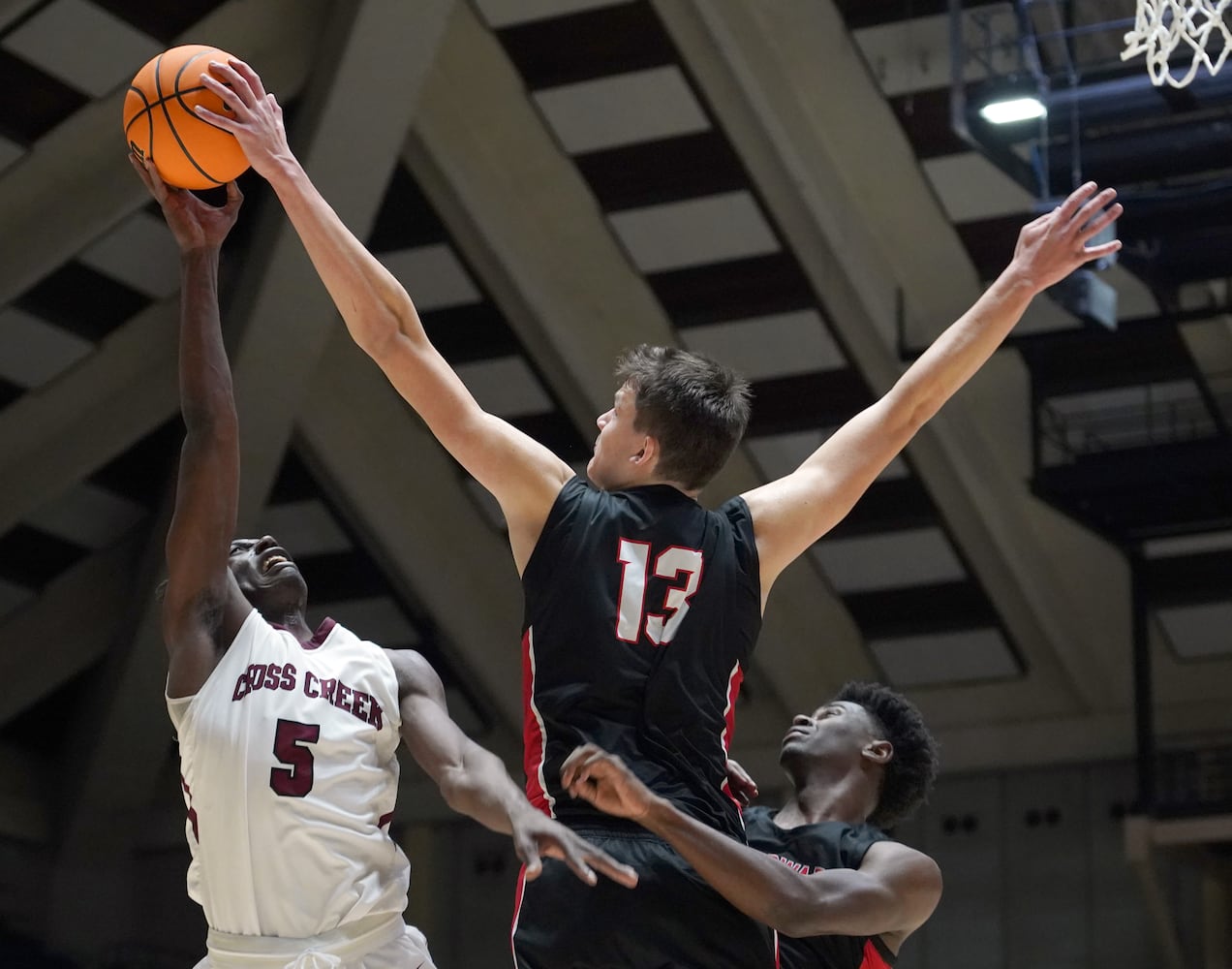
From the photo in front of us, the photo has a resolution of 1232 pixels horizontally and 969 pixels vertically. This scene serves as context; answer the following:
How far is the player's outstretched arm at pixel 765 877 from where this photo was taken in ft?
10.8

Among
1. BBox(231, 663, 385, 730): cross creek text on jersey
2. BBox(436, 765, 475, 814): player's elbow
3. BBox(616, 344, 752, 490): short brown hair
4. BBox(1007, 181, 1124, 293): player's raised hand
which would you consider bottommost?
BBox(436, 765, 475, 814): player's elbow

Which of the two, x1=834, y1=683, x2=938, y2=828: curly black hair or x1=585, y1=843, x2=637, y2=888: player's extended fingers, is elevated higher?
x1=834, y1=683, x2=938, y2=828: curly black hair

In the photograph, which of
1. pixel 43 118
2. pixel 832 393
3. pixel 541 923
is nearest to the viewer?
pixel 541 923

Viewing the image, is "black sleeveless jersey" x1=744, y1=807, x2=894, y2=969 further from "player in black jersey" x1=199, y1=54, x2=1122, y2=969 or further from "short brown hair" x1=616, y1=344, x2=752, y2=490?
"short brown hair" x1=616, y1=344, x2=752, y2=490

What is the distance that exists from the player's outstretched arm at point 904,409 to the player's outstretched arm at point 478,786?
71cm

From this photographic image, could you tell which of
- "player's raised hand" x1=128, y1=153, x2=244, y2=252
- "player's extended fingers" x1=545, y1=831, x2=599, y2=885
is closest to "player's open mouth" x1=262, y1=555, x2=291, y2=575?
"player's raised hand" x1=128, y1=153, x2=244, y2=252

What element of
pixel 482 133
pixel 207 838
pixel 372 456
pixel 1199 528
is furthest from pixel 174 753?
pixel 207 838

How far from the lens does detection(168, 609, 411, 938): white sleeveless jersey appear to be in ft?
14.6

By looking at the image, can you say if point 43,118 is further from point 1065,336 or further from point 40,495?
point 1065,336

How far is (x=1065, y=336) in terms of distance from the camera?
13.4m

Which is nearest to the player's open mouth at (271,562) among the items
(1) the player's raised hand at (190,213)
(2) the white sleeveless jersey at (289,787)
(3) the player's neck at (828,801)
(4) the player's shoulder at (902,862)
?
(2) the white sleeveless jersey at (289,787)

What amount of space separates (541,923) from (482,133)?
465 inches

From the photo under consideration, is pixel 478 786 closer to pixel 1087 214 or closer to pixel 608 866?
pixel 608 866

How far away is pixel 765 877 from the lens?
3.60 meters
